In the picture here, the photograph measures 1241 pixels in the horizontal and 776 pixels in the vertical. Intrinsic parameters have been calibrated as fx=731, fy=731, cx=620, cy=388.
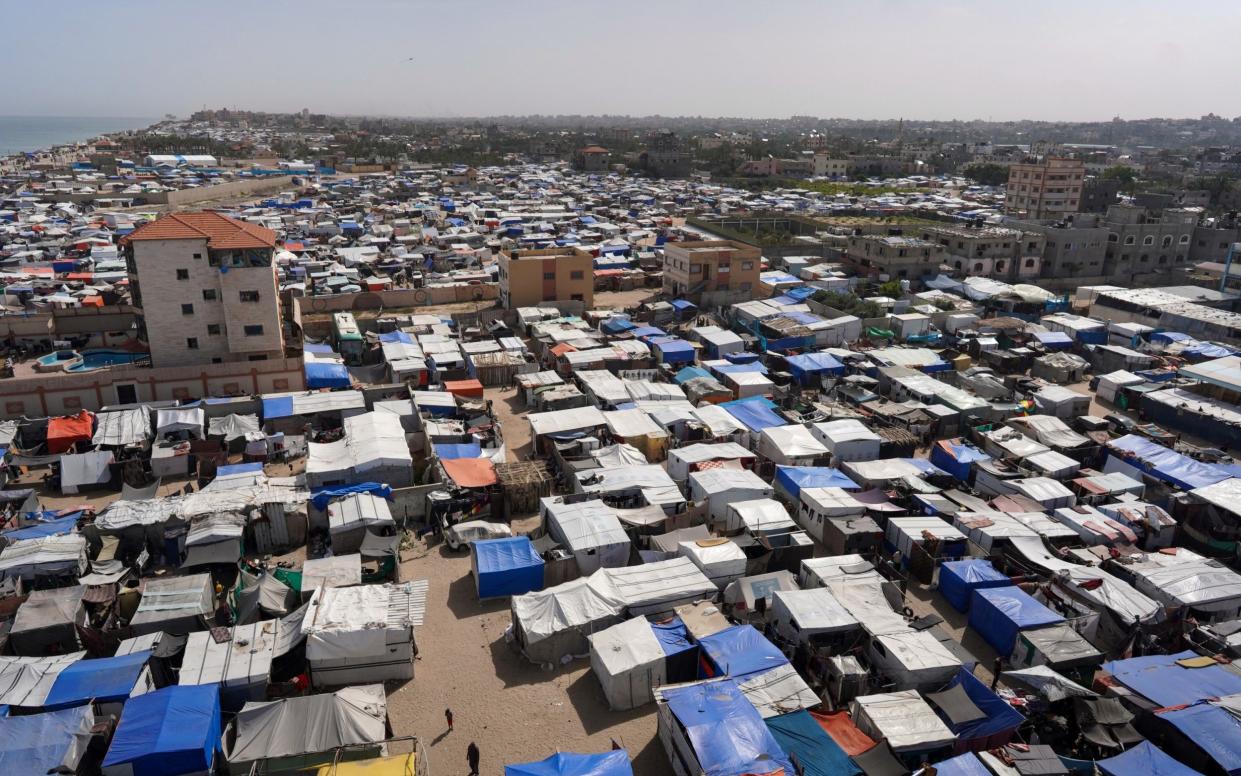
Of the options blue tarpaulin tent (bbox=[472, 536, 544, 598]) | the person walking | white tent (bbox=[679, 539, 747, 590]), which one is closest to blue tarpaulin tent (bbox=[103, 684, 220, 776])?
the person walking

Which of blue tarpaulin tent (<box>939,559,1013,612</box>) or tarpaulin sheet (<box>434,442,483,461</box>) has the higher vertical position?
tarpaulin sheet (<box>434,442,483,461</box>)

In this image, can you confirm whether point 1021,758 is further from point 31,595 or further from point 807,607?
point 31,595

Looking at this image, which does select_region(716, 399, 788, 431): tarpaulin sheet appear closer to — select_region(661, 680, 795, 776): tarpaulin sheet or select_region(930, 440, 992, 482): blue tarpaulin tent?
select_region(930, 440, 992, 482): blue tarpaulin tent

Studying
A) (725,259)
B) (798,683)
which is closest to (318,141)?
(725,259)

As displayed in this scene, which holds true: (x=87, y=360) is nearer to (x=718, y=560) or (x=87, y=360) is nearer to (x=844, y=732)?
(x=718, y=560)

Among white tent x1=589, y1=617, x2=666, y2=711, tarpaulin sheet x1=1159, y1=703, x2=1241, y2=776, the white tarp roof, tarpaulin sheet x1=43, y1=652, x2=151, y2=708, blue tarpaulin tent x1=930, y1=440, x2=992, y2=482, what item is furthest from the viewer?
the white tarp roof

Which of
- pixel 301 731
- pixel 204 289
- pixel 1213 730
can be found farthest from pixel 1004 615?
pixel 204 289
